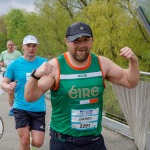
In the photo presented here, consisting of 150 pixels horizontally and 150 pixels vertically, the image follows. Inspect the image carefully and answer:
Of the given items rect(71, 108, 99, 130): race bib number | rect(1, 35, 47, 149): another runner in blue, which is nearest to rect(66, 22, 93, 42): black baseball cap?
rect(71, 108, 99, 130): race bib number

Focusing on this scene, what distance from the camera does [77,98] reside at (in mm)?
2895

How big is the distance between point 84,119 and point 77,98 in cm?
24

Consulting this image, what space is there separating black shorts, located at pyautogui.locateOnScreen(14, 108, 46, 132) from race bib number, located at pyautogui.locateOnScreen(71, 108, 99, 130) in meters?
1.88

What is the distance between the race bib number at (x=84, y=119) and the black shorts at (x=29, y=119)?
1882 mm

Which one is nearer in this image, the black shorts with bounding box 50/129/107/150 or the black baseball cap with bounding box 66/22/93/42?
the black baseball cap with bounding box 66/22/93/42

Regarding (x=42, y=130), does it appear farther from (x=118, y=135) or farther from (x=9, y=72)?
(x=118, y=135)

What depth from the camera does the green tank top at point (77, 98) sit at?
289cm

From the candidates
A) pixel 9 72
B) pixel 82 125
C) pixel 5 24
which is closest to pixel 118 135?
pixel 9 72

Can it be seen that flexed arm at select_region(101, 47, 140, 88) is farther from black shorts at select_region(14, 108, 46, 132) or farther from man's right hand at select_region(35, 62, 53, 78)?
black shorts at select_region(14, 108, 46, 132)

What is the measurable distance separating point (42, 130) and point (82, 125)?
1981mm

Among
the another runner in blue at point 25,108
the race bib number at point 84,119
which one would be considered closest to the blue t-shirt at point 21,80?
the another runner in blue at point 25,108

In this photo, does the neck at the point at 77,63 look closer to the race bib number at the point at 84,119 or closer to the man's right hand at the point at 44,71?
the man's right hand at the point at 44,71

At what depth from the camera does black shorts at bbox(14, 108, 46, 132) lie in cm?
474

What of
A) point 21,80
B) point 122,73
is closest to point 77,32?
point 122,73
